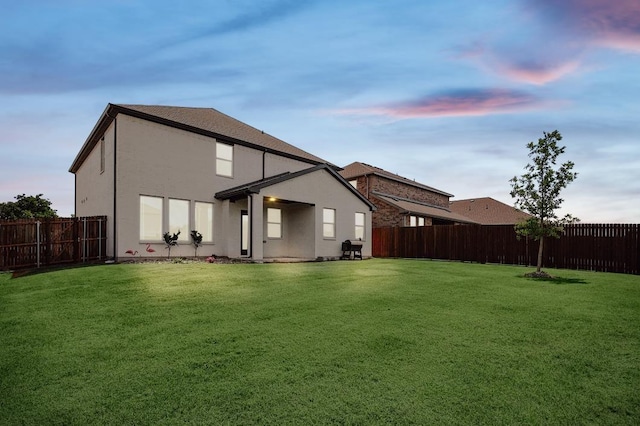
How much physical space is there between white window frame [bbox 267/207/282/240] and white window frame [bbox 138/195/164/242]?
5.73 metres

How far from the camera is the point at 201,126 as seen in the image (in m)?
17.4

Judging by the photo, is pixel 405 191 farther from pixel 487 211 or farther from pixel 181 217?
pixel 181 217

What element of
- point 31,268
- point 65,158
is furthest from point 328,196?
point 65,158

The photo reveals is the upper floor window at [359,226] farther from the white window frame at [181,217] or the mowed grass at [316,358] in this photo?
the mowed grass at [316,358]

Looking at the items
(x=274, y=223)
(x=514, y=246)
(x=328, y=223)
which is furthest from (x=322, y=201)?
(x=514, y=246)

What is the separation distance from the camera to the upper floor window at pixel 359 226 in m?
22.6

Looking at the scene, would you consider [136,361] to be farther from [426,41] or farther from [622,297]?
[426,41]

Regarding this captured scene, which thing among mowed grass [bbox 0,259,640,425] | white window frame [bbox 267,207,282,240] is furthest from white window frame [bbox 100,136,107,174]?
mowed grass [bbox 0,259,640,425]

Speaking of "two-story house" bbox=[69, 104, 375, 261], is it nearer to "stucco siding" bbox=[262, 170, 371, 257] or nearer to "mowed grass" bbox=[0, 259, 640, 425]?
"stucco siding" bbox=[262, 170, 371, 257]

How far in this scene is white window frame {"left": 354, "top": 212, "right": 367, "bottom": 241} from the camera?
22.5 metres

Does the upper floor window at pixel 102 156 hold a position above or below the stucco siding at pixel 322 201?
above

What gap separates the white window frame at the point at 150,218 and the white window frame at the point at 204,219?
158cm

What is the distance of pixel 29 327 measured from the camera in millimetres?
5691

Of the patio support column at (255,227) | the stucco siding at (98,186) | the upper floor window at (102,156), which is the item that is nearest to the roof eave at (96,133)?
the stucco siding at (98,186)
